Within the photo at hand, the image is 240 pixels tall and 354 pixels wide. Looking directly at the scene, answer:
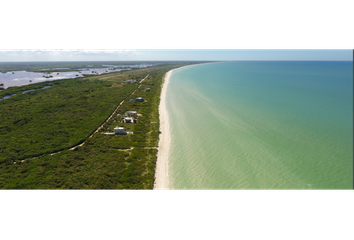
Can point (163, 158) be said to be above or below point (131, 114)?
below

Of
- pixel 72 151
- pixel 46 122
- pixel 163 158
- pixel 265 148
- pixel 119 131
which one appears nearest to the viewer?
pixel 163 158

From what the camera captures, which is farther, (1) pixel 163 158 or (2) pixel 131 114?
(2) pixel 131 114

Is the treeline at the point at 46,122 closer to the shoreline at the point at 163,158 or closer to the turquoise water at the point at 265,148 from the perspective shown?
the shoreline at the point at 163,158

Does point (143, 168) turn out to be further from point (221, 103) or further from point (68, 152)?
point (221, 103)

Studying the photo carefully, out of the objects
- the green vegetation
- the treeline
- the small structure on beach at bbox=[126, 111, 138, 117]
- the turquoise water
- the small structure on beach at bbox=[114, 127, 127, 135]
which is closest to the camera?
the green vegetation

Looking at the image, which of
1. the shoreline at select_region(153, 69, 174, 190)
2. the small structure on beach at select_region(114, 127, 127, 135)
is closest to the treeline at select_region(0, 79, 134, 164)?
the small structure on beach at select_region(114, 127, 127, 135)

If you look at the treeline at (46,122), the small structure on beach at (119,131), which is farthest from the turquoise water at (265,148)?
the treeline at (46,122)

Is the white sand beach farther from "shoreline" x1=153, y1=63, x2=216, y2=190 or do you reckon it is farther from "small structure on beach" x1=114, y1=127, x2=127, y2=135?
"small structure on beach" x1=114, y1=127, x2=127, y2=135

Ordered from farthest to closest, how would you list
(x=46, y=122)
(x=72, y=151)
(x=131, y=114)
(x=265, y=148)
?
(x=131, y=114) < (x=46, y=122) < (x=265, y=148) < (x=72, y=151)

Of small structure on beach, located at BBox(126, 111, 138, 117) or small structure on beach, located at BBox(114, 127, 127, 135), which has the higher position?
small structure on beach, located at BBox(126, 111, 138, 117)

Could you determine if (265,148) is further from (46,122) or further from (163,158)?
(46,122)

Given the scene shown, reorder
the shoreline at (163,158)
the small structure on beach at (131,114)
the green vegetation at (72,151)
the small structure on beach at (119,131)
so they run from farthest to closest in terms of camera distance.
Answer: the small structure on beach at (131,114) → the small structure on beach at (119,131) → the shoreline at (163,158) → the green vegetation at (72,151)

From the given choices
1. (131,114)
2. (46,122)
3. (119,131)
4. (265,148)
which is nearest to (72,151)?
(119,131)
